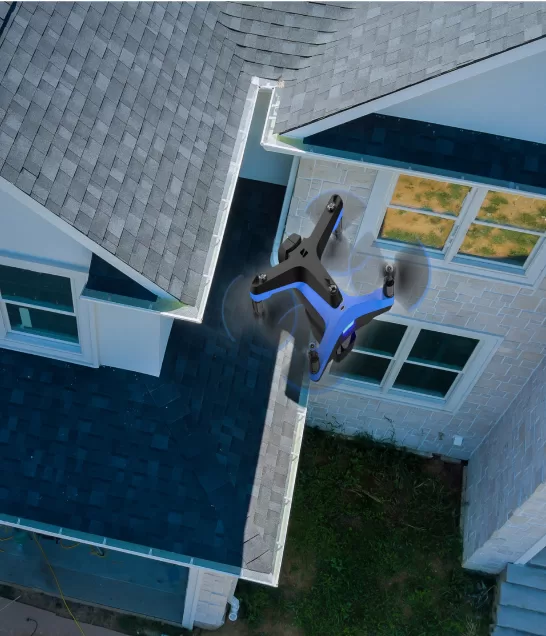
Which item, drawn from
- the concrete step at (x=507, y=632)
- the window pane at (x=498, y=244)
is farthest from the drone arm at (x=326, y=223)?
the concrete step at (x=507, y=632)

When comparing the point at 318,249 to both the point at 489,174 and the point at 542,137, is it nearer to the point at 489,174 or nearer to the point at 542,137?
the point at 489,174

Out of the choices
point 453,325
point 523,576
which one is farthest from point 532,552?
point 453,325

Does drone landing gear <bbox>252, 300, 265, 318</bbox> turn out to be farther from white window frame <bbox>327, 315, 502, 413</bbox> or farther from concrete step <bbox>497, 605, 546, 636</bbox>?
concrete step <bbox>497, 605, 546, 636</bbox>

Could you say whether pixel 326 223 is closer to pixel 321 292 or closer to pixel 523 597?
pixel 321 292

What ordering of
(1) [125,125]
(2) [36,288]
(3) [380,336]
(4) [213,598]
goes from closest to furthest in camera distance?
(1) [125,125], (2) [36,288], (4) [213,598], (3) [380,336]

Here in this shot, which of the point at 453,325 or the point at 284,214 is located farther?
the point at 453,325

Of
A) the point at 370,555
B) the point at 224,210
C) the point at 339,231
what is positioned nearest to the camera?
the point at 224,210

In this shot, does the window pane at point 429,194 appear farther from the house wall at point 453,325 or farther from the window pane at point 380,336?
the window pane at point 380,336

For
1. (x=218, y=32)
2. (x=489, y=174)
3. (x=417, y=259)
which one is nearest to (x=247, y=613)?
(x=417, y=259)
